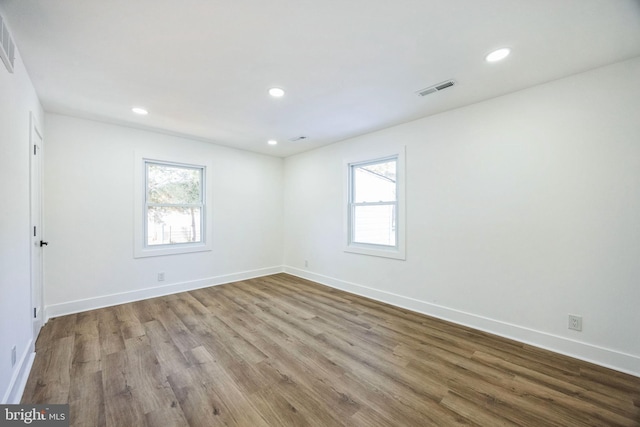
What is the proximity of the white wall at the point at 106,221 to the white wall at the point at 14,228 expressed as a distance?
1.13 metres

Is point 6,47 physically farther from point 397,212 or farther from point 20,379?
point 397,212

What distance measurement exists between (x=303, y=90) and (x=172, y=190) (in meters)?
2.95

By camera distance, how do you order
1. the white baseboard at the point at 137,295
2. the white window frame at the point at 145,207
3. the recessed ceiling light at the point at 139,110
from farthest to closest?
the white window frame at the point at 145,207 < the white baseboard at the point at 137,295 < the recessed ceiling light at the point at 139,110

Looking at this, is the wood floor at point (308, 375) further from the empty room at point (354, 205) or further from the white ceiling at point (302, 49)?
the white ceiling at point (302, 49)

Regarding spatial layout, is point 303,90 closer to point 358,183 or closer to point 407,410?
point 358,183

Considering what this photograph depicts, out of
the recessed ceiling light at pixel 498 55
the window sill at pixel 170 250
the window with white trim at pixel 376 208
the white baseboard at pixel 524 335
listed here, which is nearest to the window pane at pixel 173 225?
the window sill at pixel 170 250

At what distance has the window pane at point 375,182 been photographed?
3832 millimetres

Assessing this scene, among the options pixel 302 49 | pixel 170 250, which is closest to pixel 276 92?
pixel 302 49

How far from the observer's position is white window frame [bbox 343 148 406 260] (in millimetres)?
3549

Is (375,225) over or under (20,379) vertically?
over

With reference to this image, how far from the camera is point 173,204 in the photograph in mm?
4195

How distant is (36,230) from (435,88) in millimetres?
4370

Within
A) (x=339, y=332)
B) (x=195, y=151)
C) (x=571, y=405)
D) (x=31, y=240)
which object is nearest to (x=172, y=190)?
(x=195, y=151)

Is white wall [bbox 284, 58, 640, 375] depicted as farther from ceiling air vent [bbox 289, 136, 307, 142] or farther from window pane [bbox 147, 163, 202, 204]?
window pane [bbox 147, 163, 202, 204]
